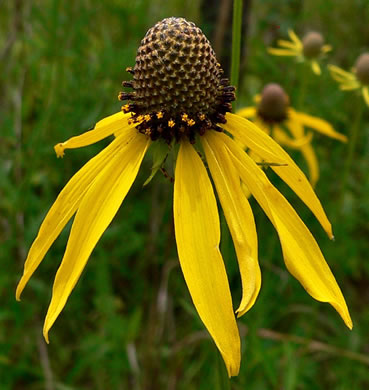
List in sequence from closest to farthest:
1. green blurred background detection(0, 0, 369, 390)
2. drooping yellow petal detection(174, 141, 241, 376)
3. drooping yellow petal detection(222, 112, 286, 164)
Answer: drooping yellow petal detection(174, 141, 241, 376) → drooping yellow petal detection(222, 112, 286, 164) → green blurred background detection(0, 0, 369, 390)

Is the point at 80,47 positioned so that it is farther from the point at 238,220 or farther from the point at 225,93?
the point at 238,220

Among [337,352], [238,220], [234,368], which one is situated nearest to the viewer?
[234,368]

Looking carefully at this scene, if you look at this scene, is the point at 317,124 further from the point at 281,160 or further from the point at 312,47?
the point at 281,160

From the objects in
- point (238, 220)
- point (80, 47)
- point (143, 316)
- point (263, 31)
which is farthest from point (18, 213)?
point (263, 31)

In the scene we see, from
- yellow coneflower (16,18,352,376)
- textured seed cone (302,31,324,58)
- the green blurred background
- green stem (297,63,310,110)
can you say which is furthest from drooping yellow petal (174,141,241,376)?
textured seed cone (302,31,324,58)

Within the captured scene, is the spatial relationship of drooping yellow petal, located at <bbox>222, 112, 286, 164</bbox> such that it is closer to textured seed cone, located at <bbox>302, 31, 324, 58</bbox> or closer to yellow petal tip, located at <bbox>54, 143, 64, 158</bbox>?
yellow petal tip, located at <bbox>54, 143, 64, 158</bbox>

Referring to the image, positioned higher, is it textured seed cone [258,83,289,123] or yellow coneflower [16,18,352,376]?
yellow coneflower [16,18,352,376]

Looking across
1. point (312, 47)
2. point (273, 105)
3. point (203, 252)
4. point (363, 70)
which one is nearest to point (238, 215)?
point (203, 252)
